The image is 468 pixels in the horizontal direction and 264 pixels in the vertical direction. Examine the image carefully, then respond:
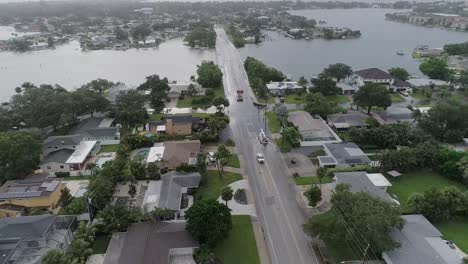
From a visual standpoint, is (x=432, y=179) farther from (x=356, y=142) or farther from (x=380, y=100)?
(x=380, y=100)

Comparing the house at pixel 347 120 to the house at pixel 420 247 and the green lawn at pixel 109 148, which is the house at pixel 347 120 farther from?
the green lawn at pixel 109 148

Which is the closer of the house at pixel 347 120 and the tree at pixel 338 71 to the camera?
the house at pixel 347 120

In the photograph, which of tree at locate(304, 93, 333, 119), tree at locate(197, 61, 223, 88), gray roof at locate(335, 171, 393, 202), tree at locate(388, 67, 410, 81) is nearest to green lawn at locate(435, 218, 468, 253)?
gray roof at locate(335, 171, 393, 202)

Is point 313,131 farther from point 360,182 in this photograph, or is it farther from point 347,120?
point 360,182

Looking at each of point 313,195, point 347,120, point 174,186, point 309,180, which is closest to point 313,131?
point 347,120

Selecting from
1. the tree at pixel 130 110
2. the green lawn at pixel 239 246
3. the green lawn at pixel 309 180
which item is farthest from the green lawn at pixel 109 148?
the green lawn at pixel 309 180

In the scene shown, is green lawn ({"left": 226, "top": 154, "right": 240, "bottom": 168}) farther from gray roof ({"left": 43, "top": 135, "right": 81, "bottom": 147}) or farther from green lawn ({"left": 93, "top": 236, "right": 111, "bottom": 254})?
gray roof ({"left": 43, "top": 135, "right": 81, "bottom": 147})

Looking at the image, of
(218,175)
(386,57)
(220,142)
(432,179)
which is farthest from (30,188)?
(386,57)
